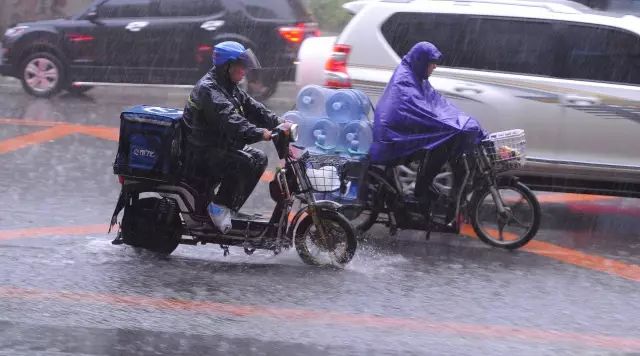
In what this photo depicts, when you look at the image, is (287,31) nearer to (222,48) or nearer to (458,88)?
(458,88)

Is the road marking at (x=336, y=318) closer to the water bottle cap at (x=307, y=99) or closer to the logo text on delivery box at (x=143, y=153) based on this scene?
the logo text on delivery box at (x=143, y=153)

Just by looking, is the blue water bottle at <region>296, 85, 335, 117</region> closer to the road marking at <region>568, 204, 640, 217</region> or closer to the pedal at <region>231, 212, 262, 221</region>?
the pedal at <region>231, 212, 262, 221</region>

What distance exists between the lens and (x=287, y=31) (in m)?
13.9

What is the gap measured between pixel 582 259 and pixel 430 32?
240cm

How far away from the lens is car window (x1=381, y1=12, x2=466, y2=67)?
7957mm

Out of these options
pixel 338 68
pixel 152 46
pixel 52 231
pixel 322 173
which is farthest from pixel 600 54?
pixel 152 46

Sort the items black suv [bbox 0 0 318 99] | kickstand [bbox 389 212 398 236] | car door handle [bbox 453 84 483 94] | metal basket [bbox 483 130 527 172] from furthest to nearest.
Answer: black suv [bbox 0 0 318 99] → car door handle [bbox 453 84 483 94] → kickstand [bbox 389 212 398 236] → metal basket [bbox 483 130 527 172]

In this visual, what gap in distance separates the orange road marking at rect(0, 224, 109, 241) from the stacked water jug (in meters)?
1.80

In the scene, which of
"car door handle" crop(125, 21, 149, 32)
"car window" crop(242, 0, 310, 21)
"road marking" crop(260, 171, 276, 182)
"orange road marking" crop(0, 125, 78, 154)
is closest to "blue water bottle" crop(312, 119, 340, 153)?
"road marking" crop(260, 171, 276, 182)

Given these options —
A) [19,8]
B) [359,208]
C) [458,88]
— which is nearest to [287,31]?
[458,88]

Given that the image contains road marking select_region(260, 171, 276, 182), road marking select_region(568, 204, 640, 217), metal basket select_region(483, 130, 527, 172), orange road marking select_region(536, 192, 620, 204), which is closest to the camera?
metal basket select_region(483, 130, 527, 172)

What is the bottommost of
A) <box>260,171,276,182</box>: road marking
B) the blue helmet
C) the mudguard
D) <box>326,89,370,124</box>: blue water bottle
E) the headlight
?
<box>260,171,276,182</box>: road marking

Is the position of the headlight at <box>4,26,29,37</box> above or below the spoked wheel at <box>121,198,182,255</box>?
above

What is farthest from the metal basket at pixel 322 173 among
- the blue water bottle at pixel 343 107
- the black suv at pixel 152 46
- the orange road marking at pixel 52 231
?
the black suv at pixel 152 46
